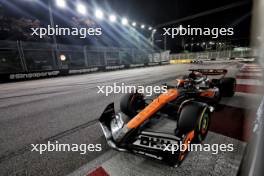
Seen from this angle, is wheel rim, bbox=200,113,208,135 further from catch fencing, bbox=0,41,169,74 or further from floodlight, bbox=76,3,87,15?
floodlight, bbox=76,3,87,15

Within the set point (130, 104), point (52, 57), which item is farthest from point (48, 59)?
point (130, 104)

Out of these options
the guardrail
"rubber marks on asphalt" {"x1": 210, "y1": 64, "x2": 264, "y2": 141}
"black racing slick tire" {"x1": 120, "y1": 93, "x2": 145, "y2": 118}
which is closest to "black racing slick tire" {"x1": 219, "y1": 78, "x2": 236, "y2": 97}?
"rubber marks on asphalt" {"x1": 210, "y1": 64, "x2": 264, "y2": 141}

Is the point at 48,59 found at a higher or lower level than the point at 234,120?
higher

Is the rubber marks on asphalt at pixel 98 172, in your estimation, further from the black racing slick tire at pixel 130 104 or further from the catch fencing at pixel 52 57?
the catch fencing at pixel 52 57

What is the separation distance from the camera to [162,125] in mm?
2109

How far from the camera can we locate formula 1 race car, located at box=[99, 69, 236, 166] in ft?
4.27

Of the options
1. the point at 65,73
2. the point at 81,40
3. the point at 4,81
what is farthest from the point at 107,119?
the point at 81,40

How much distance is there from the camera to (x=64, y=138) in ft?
6.42

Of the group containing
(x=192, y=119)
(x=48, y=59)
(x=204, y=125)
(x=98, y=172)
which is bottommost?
(x=98, y=172)

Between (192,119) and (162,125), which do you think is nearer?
(192,119)

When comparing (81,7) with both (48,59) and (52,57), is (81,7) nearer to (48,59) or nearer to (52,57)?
(52,57)

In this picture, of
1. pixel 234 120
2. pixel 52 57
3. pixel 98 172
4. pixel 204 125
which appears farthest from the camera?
pixel 52 57

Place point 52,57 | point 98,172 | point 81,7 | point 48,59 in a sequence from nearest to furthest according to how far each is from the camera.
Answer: point 98,172 < point 48,59 < point 52,57 < point 81,7

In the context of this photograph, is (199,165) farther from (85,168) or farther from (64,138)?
(64,138)
